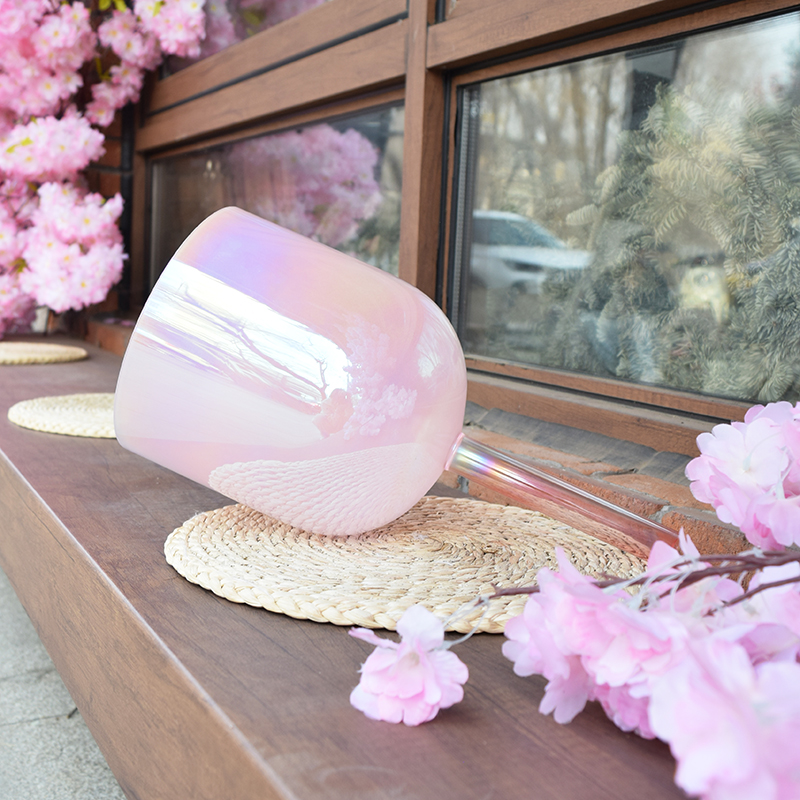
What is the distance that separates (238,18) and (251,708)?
1.73 metres

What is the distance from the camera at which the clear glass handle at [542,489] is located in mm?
554

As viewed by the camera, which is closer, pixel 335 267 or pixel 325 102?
pixel 335 267

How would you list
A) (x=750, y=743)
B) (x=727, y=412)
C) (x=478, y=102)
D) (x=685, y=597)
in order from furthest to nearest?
(x=478, y=102)
(x=727, y=412)
(x=685, y=597)
(x=750, y=743)

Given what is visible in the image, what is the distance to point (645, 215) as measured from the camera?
0.93 metres

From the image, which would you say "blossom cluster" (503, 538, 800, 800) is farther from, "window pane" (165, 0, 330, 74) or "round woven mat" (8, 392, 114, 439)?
"window pane" (165, 0, 330, 74)

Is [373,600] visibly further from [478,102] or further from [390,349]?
[478,102]

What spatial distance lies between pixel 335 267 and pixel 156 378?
0.15 metres

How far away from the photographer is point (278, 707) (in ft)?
1.25

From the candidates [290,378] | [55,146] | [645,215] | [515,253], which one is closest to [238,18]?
[55,146]

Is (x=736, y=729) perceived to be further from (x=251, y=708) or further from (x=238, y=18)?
(x=238, y=18)

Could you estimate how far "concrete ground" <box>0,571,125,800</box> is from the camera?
0.74 m

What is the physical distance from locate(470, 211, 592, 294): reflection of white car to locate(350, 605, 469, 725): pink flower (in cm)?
74

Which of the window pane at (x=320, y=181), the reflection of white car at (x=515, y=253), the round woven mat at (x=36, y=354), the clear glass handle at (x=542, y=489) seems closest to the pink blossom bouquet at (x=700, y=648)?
the clear glass handle at (x=542, y=489)

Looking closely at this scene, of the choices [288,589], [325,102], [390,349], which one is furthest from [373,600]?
[325,102]
